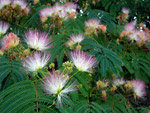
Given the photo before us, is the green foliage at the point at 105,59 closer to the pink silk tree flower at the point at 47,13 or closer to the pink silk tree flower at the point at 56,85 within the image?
the pink silk tree flower at the point at 56,85

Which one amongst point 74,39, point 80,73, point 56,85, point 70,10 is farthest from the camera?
point 70,10

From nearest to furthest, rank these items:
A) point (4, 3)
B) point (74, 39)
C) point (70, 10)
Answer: point (74, 39)
point (4, 3)
point (70, 10)

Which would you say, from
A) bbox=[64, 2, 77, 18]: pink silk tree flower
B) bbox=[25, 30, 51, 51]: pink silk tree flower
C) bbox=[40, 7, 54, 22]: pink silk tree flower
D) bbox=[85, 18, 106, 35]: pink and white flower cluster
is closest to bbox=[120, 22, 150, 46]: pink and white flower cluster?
bbox=[85, 18, 106, 35]: pink and white flower cluster

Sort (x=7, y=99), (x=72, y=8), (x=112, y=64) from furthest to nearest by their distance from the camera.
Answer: (x=72, y=8) < (x=112, y=64) < (x=7, y=99)

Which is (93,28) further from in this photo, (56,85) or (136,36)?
(56,85)

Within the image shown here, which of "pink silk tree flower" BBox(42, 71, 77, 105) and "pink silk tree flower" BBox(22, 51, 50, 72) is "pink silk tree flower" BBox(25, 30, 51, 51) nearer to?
"pink silk tree flower" BBox(22, 51, 50, 72)

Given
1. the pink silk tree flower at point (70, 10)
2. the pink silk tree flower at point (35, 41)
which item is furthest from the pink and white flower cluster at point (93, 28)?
the pink silk tree flower at point (35, 41)

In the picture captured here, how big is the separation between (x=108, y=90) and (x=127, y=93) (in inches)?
10.2

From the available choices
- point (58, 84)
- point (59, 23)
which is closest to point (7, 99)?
point (58, 84)

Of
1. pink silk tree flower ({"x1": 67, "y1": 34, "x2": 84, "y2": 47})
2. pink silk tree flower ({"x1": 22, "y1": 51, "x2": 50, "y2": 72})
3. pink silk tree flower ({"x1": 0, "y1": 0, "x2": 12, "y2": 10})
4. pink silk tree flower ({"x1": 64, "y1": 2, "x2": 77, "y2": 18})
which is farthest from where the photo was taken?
pink silk tree flower ({"x1": 64, "y1": 2, "x2": 77, "y2": 18})

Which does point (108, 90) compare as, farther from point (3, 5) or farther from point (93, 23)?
point (3, 5)

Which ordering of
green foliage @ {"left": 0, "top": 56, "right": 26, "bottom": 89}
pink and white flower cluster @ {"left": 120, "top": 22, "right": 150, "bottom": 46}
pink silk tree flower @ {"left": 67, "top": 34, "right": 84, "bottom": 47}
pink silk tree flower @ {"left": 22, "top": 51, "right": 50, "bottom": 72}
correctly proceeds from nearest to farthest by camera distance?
1. pink silk tree flower @ {"left": 22, "top": 51, "right": 50, "bottom": 72}
2. green foliage @ {"left": 0, "top": 56, "right": 26, "bottom": 89}
3. pink silk tree flower @ {"left": 67, "top": 34, "right": 84, "bottom": 47}
4. pink and white flower cluster @ {"left": 120, "top": 22, "right": 150, "bottom": 46}

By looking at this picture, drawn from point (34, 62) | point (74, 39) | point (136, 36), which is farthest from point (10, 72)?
point (136, 36)

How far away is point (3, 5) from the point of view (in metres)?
2.51
